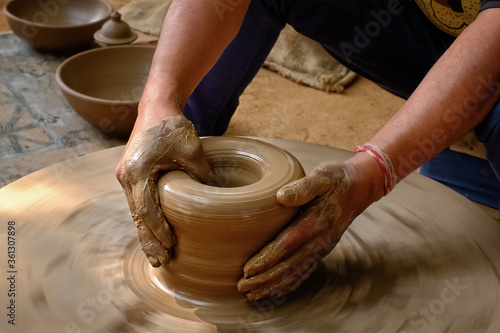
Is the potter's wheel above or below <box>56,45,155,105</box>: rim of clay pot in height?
above

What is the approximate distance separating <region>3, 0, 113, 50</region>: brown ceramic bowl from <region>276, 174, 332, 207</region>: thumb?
235 centimetres

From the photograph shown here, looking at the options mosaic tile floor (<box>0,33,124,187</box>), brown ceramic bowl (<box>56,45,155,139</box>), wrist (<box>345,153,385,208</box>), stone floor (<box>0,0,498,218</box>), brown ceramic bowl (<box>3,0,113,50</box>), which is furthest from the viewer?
brown ceramic bowl (<box>3,0,113,50</box>)

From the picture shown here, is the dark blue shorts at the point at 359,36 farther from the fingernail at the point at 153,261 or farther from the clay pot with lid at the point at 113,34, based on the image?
the clay pot with lid at the point at 113,34

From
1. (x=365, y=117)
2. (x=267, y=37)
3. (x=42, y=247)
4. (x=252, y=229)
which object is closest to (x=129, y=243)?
(x=42, y=247)

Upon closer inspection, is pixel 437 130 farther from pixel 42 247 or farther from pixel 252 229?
pixel 42 247

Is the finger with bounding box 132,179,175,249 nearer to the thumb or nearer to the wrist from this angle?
the thumb

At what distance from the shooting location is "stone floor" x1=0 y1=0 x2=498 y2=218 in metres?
2.30

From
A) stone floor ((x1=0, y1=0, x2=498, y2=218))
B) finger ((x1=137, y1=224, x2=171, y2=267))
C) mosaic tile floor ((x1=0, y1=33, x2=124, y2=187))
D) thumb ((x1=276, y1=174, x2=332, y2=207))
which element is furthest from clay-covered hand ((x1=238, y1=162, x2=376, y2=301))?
mosaic tile floor ((x1=0, y1=33, x2=124, y2=187))

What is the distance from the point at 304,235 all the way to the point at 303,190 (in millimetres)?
84

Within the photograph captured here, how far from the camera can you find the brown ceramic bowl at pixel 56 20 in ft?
9.98

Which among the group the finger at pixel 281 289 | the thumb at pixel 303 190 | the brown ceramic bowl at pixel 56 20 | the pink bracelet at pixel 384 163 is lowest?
the brown ceramic bowl at pixel 56 20

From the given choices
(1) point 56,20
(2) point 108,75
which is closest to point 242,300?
(2) point 108,75

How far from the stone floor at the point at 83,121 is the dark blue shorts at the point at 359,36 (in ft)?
2.13

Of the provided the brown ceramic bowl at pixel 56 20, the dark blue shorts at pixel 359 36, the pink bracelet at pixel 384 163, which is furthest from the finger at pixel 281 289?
the brown ceramic bowl at pixel 56 20
